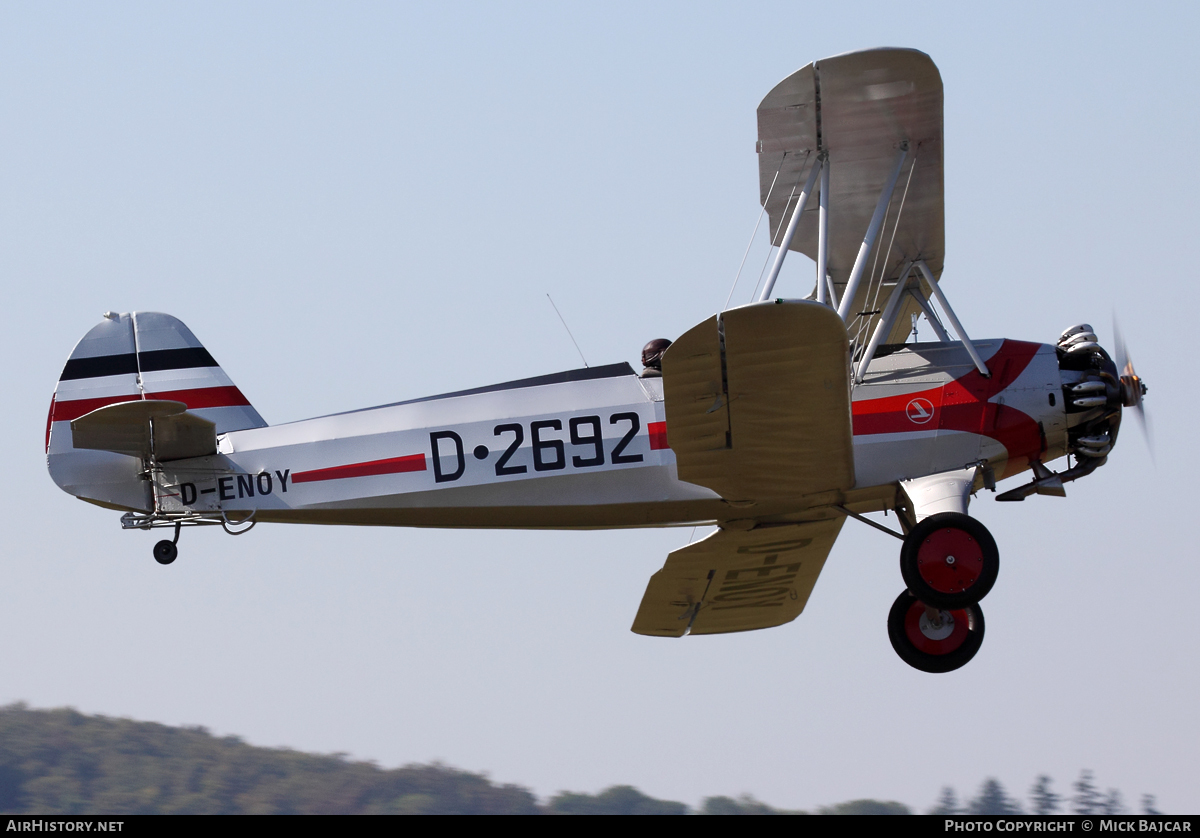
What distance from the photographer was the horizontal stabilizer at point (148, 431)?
8.38m

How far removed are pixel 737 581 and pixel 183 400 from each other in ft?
13.7

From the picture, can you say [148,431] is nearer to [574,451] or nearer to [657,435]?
[574,451]

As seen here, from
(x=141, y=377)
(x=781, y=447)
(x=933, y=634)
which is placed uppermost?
(x=141, y=377)

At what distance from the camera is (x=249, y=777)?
16578mm

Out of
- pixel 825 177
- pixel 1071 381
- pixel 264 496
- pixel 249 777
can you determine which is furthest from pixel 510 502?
pixel 249 777

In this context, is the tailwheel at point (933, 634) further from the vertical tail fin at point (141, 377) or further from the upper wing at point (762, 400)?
the vertical tail fin at point (141, 377)

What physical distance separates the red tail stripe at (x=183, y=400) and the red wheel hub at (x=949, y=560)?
4869 millimetres

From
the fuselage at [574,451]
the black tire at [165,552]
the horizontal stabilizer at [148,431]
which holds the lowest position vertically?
the black tire at [165,552]

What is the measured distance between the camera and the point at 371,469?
28.8 feet

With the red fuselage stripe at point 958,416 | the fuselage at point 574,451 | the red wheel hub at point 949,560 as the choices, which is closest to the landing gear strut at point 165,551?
the fuselage at point 574,451

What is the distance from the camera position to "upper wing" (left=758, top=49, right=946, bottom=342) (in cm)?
836

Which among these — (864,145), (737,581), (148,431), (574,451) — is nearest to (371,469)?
(574,451)

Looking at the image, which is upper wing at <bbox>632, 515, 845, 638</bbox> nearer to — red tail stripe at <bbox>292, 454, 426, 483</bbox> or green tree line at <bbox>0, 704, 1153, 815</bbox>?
red tail stripe at <bbox>292, 454, 426, 483</bbox>

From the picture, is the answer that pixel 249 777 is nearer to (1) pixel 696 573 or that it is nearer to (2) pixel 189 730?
(2) pixel 189 730
